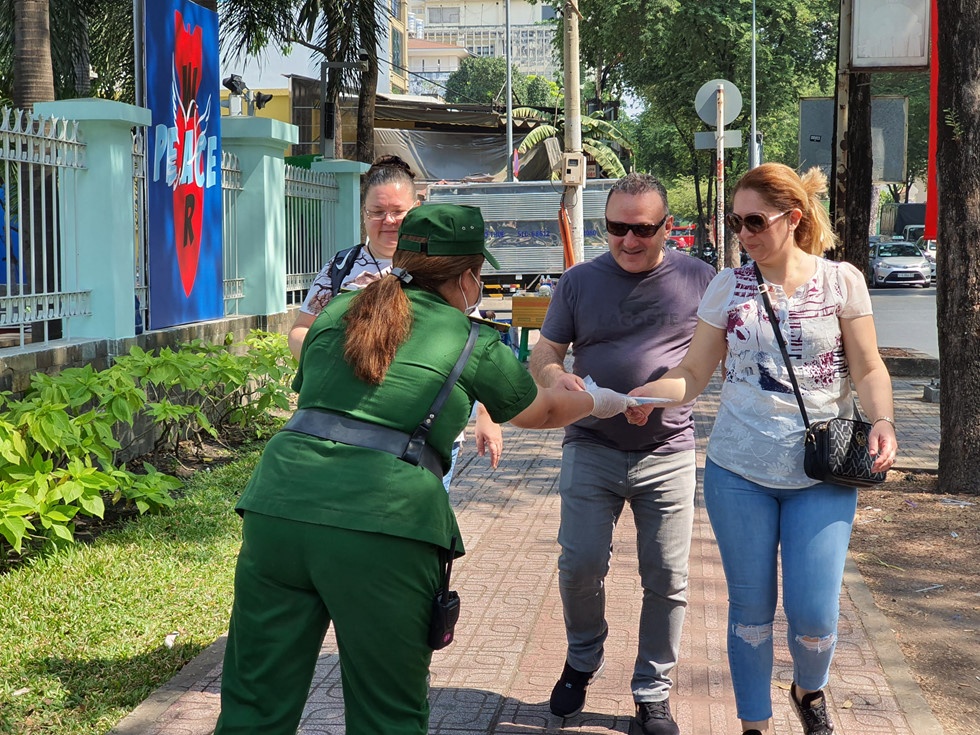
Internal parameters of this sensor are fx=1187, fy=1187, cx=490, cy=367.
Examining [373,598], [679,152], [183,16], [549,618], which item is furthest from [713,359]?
[679,152]

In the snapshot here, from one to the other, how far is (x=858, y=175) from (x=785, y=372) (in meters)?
9.34

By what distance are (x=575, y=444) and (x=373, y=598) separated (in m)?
1.63

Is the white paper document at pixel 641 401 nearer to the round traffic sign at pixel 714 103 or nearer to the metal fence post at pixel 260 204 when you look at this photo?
the metal fence post at pixel 260 204

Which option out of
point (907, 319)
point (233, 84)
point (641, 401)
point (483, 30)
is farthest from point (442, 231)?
point (483, 30)

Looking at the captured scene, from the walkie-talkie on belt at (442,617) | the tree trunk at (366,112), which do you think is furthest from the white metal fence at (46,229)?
the tree trunk at (366,112)

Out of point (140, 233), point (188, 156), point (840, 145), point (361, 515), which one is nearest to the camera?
point (361, 515)

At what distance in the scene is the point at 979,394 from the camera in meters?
7.36

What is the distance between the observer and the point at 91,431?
19.6ft

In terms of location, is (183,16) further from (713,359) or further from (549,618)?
(713,359)

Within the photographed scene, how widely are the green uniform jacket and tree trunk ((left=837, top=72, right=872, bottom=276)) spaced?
9.73 m

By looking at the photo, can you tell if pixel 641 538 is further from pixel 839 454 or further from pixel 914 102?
pixel 914 102

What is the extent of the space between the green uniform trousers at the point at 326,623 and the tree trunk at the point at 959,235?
5.64 metres

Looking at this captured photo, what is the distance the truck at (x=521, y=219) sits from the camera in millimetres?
25250

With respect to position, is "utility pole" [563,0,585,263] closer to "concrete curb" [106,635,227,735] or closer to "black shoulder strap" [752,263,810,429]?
"concrete curb" [106,635,227,735]
